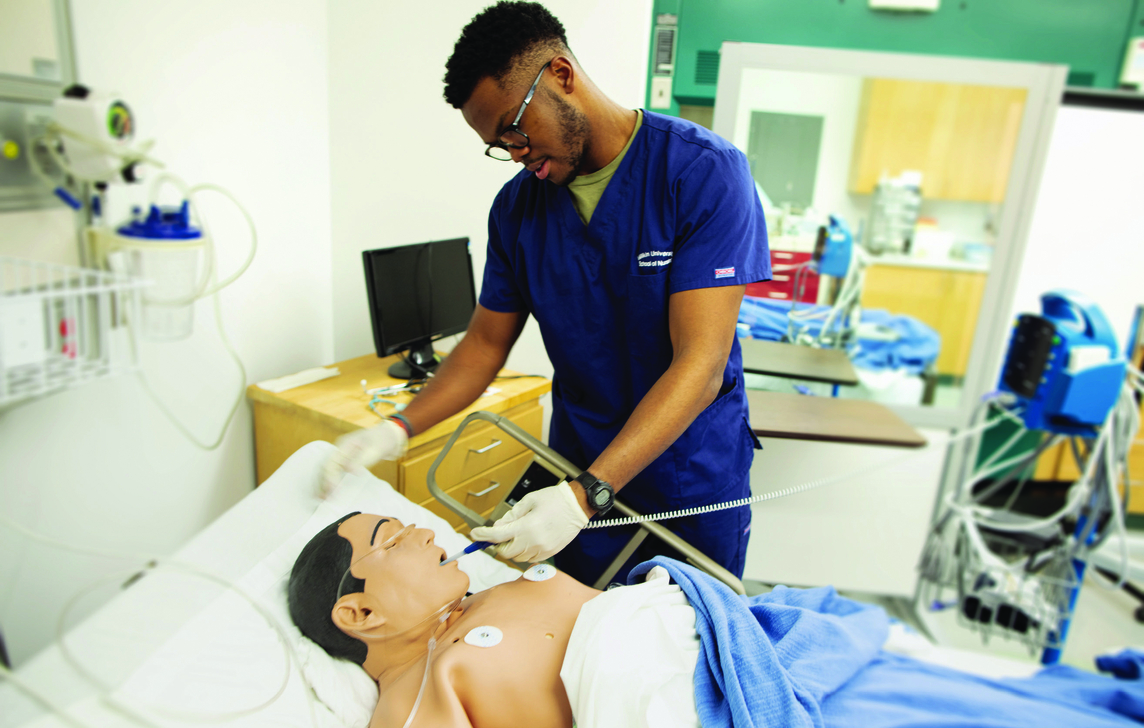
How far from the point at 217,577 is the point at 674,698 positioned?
65cm

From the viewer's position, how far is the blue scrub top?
106 centimetres

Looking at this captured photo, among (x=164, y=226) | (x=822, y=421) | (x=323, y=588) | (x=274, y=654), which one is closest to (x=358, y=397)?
(x=323, y=588)

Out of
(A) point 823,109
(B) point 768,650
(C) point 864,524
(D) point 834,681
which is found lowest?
(C) point 864,524

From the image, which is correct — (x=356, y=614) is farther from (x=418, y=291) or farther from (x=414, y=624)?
(x=418, y=291)

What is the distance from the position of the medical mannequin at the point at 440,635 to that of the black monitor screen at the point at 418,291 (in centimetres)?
52

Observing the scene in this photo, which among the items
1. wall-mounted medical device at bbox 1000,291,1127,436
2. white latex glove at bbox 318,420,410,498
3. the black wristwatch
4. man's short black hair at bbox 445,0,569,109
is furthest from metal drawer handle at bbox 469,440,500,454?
wall-mounted medical device at bbox 1000,291,1127,436

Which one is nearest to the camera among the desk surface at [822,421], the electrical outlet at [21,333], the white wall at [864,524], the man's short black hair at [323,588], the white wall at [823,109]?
the electrical outlet at [21,333]

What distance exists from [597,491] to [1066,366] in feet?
5.90

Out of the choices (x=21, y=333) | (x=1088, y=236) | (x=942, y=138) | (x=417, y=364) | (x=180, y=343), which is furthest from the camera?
(x=1088, y=236)

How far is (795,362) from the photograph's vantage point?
5.24 feet

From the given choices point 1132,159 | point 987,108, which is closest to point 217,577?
point 987,108

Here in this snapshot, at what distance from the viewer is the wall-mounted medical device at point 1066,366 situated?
195cm

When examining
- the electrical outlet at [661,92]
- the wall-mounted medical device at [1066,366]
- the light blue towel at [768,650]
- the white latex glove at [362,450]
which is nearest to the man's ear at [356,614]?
the white latex glove at [362,450]

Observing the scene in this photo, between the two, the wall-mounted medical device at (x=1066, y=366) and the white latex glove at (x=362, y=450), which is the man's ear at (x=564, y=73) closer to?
the white latex glove at (x=362, y=450)
